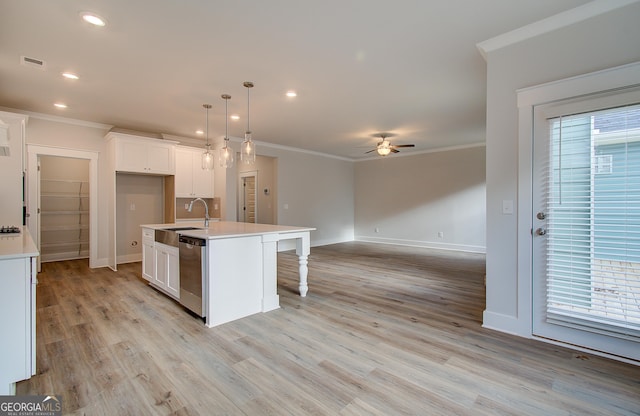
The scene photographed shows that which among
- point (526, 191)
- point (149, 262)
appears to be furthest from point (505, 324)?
point (149, 262)

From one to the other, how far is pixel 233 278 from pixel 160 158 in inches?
149

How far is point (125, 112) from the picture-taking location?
464 centimetres

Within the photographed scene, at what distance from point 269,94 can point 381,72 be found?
1.47 m

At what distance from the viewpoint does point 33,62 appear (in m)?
3.01

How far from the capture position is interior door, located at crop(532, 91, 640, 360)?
83.0 inches

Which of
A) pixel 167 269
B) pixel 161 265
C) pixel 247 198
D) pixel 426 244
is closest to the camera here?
pixel 167 269

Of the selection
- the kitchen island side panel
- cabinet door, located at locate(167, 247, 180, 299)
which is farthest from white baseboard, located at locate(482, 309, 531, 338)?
cabinet door, located at locate(167, 247, 180, 299)

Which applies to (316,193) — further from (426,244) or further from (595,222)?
(595,222)

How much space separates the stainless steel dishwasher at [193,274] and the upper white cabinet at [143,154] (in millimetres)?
2967

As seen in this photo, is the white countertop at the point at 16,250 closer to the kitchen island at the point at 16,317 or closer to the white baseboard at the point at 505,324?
the kitchen island at the point at 16,317

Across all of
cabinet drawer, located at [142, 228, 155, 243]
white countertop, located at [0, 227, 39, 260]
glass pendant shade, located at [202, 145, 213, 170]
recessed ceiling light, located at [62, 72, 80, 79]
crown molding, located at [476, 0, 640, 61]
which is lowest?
cabinet drawer, located at [142, 228, 155, 243]

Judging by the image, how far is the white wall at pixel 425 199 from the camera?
280 inches

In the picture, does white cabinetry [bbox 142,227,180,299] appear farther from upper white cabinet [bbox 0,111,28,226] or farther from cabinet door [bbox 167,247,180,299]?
upper white cabinet [bbox 0,111,28,226]

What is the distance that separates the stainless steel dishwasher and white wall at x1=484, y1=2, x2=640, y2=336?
105 inches
